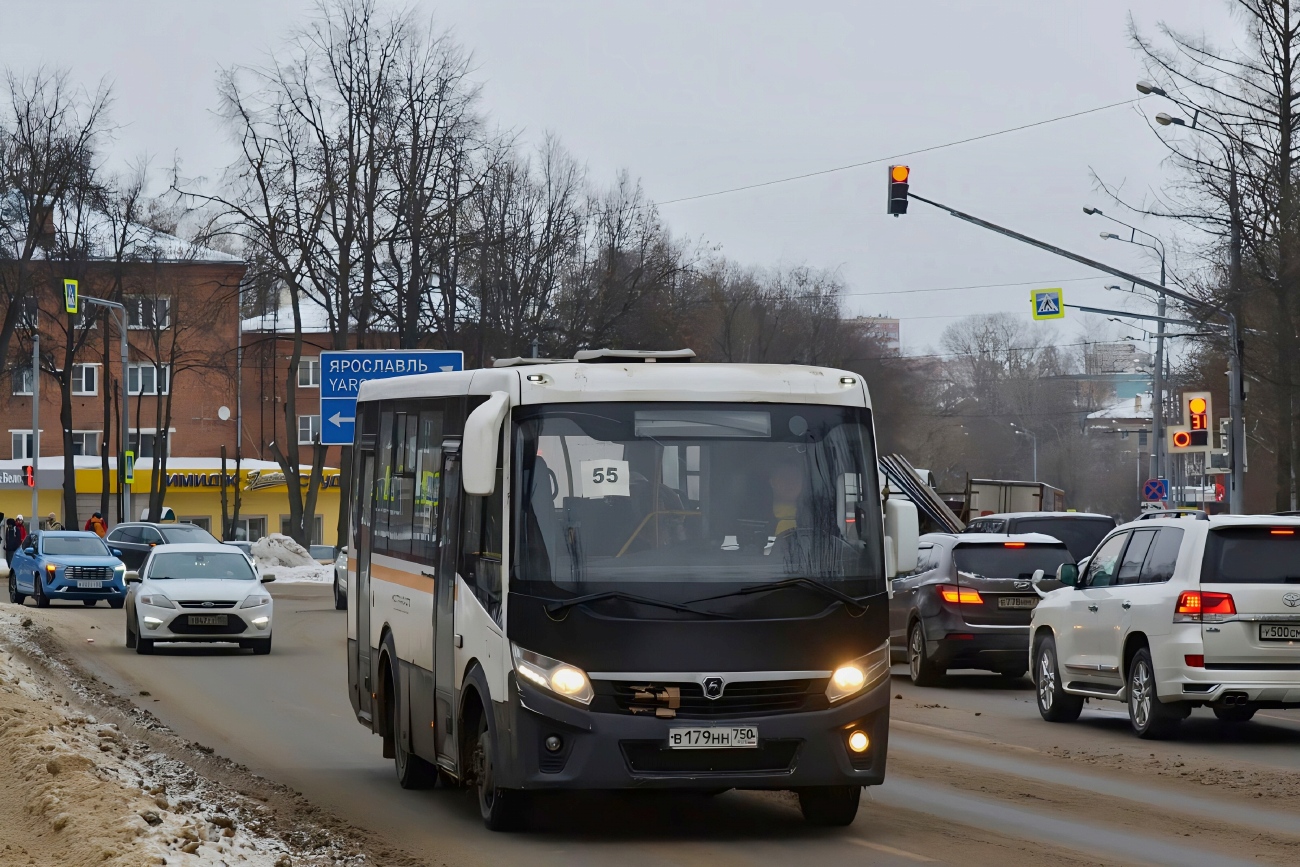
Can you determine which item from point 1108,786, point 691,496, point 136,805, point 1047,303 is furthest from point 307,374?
point 691,496

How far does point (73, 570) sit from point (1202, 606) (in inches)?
1094

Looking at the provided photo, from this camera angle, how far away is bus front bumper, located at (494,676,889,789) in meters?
9.03

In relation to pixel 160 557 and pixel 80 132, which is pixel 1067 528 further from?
pixel 80 132

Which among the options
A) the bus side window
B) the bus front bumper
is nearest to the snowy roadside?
the bus front bumper

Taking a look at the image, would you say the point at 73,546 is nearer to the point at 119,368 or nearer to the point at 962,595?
the point at 962,595

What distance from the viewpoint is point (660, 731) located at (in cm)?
906

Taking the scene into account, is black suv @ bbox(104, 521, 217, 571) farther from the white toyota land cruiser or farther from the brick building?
the white toyota land cruiser

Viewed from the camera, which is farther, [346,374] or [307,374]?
[307,374]

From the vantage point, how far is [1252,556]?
14.3 meters

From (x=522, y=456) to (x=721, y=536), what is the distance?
1101 millimetres

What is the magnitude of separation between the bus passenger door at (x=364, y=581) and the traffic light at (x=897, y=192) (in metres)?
17.2

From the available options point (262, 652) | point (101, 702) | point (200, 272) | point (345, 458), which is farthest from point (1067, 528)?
point (200, 272)

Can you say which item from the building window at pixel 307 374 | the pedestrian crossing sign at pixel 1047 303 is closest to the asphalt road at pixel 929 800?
the pedestrian crossing sign at pixel 1047 303

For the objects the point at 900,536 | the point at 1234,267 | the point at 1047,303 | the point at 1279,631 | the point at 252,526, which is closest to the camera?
the point at 900,536
